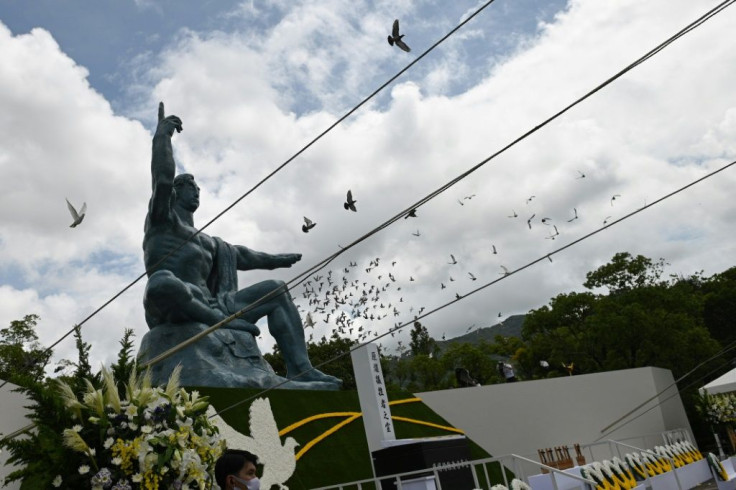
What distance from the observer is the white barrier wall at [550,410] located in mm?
Result: 11242

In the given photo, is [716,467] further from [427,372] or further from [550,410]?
[427,372]

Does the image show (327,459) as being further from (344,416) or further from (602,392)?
(602,392)

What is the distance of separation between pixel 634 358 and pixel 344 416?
48.2 feet

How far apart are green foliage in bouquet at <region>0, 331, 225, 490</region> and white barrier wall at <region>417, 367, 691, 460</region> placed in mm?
7907

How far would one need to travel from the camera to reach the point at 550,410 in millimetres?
12453

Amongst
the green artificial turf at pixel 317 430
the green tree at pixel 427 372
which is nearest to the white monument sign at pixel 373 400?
the green artificial turf at pixel 317 430

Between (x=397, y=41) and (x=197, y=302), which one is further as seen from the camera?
(x=197, y=302)

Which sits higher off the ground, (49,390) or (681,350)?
(681,350)

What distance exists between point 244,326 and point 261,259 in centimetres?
166

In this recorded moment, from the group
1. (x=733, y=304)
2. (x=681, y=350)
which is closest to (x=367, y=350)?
(x=681, y=350)

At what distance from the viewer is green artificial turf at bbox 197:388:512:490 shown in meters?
Answer: 7.03

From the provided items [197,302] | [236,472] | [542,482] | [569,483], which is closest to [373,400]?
[542,482]

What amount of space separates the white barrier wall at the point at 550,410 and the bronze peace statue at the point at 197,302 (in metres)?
2.76

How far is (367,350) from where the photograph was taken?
7664mm
